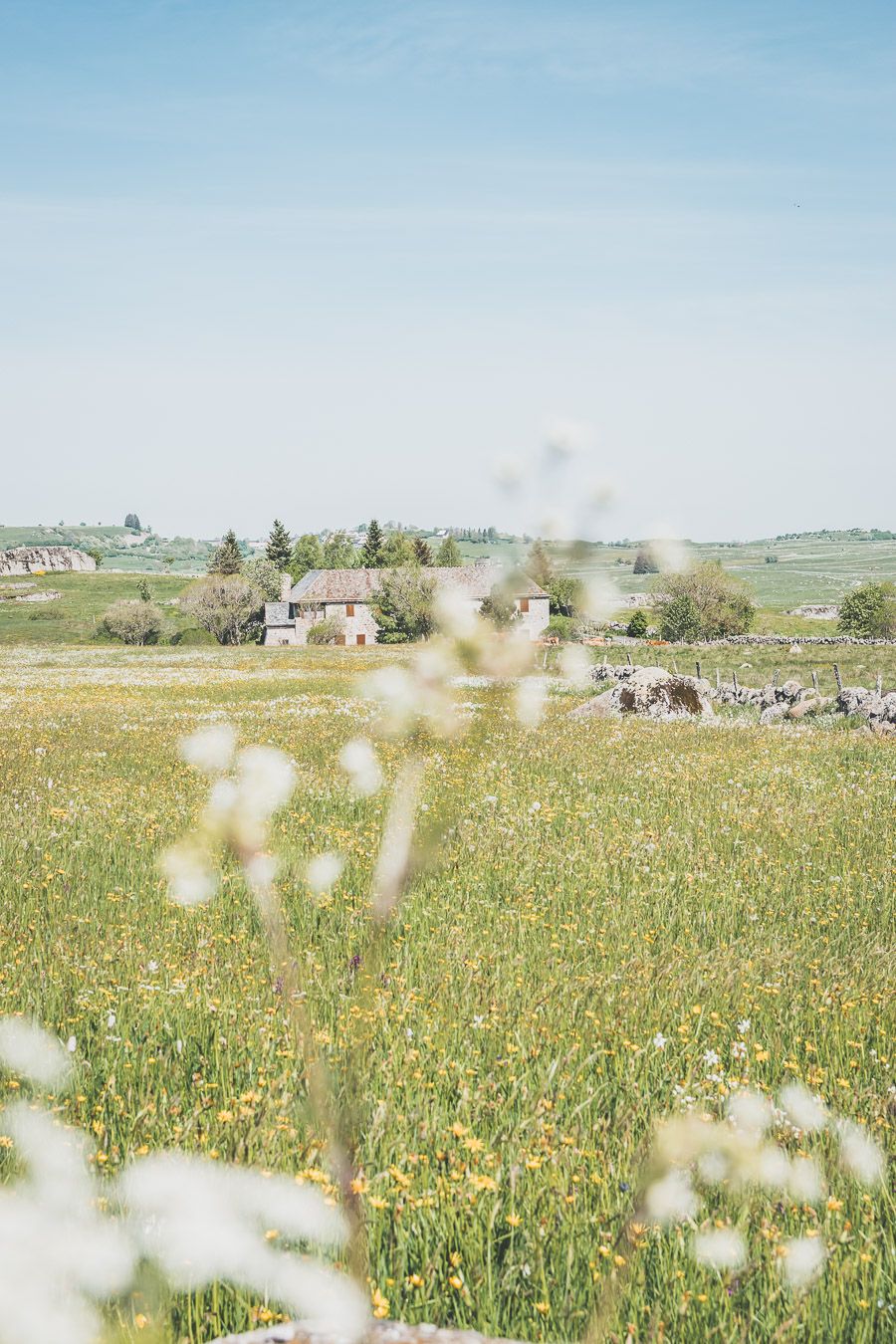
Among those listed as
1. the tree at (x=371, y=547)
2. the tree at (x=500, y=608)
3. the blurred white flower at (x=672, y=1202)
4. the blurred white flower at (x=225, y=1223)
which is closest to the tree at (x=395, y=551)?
the tree at (x=371, y=547)

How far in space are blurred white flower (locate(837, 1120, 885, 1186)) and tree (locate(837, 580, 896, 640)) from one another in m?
80.4

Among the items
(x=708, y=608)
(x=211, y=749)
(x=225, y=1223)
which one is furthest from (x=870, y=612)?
(x=211, y=749)

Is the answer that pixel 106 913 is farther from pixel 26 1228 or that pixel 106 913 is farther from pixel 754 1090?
pixel 754 1090

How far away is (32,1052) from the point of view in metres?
5.03

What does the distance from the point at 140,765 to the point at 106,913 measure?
8.01 metres

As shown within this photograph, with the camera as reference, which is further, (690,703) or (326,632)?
(326,632)

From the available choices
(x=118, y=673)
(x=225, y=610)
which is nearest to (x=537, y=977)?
(x=118, y=673)

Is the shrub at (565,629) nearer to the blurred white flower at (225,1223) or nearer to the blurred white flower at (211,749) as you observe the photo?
the blurred white flower at (211,749)

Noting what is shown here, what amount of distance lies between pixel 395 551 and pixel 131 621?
4749 cm

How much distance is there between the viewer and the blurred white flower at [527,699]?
173 cm

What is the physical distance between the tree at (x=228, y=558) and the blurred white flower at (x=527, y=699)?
13107cm

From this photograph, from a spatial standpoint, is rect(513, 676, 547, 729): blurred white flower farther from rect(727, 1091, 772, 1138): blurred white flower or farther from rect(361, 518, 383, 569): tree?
rect(361, 518, 383, 569): tree

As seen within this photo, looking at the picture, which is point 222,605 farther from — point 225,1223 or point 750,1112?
point 225,1223

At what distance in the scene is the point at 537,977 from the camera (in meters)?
6.31
